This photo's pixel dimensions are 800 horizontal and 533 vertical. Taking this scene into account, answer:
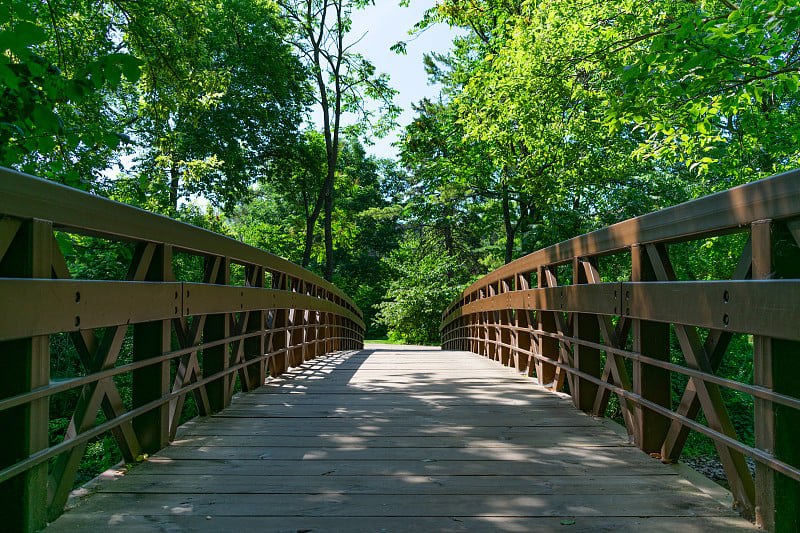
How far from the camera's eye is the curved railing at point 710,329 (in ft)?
6.47

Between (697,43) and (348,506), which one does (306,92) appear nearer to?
(697,43)

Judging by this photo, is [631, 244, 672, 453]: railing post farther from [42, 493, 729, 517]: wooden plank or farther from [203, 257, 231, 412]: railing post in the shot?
[203, 257, 231, 412]: railing post

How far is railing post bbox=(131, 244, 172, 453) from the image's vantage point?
9.98 ft

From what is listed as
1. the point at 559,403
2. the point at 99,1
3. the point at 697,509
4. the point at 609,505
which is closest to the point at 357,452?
the point at 609,505

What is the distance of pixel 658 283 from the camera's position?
2.83 m

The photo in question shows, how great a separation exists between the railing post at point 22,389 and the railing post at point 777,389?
8.45ft

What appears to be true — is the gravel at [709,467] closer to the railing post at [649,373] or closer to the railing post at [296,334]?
the railing post at [296,334]

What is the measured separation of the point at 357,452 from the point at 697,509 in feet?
5.57

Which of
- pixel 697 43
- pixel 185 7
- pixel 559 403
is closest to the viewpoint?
pixel 559 403

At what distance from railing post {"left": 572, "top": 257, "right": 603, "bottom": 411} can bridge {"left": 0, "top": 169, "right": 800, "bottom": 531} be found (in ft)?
0.05

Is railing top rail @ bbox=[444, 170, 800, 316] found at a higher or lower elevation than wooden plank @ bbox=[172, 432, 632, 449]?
higher

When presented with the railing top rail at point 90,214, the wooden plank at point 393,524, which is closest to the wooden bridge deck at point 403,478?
the wooden plank at point 393,524

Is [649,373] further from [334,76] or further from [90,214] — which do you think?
[334,76]

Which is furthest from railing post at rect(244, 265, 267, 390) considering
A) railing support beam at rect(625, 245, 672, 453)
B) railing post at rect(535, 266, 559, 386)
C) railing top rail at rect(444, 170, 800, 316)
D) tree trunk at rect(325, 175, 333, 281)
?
tree trunk at rect(325, 175, 333, 281)
